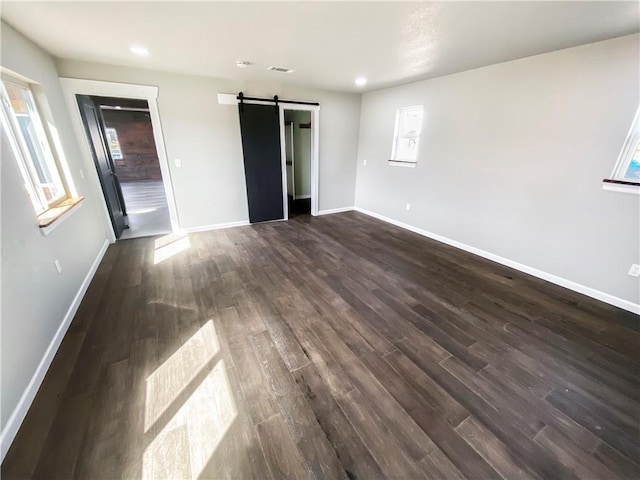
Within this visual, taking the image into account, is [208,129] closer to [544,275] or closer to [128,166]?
[544,275]

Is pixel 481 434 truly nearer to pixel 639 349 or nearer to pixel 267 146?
pixel 639 349

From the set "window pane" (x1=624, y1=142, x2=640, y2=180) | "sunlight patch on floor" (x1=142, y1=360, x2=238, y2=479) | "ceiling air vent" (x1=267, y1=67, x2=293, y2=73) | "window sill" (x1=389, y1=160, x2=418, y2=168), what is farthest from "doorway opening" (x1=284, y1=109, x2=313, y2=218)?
"window pane" (x1=624, y1=142, x2=640, y2=180)

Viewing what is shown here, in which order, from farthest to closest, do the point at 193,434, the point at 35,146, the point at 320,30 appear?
the point at 35,146, the point at 320,30, the point at 193,434

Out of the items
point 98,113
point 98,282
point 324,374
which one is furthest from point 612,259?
point 98,113

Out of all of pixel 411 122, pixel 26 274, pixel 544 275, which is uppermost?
pixel 411 122

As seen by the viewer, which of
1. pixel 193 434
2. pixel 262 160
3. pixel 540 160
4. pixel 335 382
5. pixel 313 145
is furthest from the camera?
pixel 313 145

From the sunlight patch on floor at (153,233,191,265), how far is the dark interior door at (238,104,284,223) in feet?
4.04

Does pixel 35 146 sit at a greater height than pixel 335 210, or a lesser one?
greater

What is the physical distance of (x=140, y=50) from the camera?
275cm

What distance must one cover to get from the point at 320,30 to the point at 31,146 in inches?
115

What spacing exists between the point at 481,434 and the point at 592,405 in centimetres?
83

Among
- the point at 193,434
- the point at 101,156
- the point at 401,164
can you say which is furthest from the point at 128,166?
the point at 193,434

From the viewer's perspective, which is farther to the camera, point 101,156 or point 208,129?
point 208,129

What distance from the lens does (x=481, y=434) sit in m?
1.42
